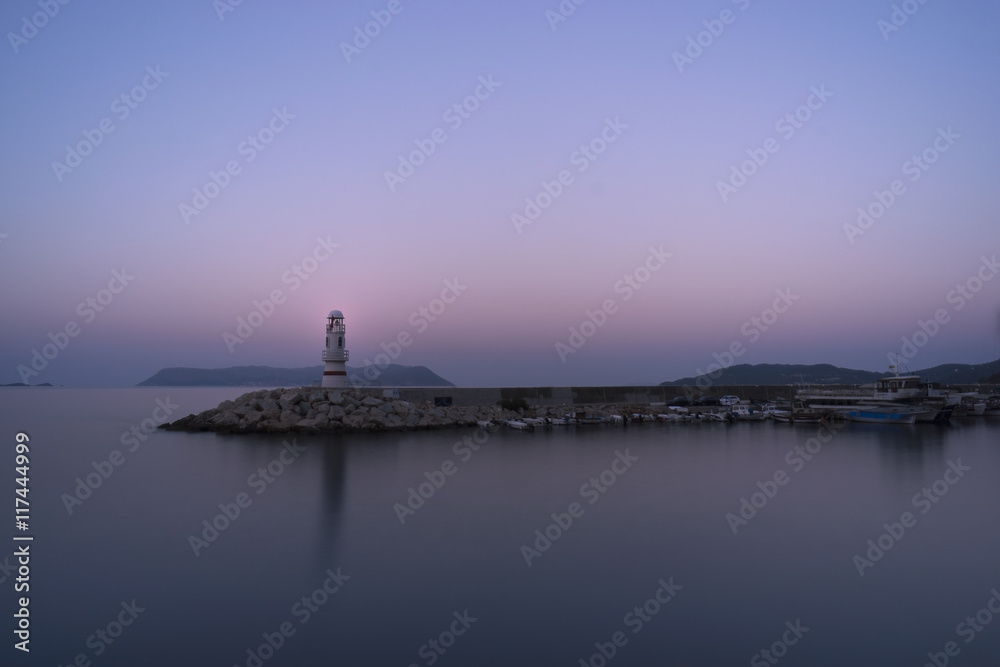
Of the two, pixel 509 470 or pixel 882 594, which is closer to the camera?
pixel 882 594

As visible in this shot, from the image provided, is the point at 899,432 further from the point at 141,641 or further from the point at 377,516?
the point at 141,641

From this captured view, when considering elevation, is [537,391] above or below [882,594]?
above

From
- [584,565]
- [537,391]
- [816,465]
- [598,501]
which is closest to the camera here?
[584,565]

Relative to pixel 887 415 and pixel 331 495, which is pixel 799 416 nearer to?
pixel 887 415

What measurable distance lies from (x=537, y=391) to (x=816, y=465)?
15.8 metres

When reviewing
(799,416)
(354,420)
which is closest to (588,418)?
(799,416)

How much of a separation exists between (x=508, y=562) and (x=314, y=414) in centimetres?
1524

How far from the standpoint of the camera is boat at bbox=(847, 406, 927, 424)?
26.5 metres

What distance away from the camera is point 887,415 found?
26844 millimetres

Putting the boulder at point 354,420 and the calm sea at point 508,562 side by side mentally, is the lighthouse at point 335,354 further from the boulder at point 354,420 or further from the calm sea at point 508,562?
the calm sea at point 508,562

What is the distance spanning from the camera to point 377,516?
1053cm

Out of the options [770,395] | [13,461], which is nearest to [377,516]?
[13,461]

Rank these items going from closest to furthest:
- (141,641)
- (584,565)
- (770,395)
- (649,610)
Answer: (141,641), (649,610), (584,565), (770,395)

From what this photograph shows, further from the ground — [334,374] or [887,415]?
[334,374]
